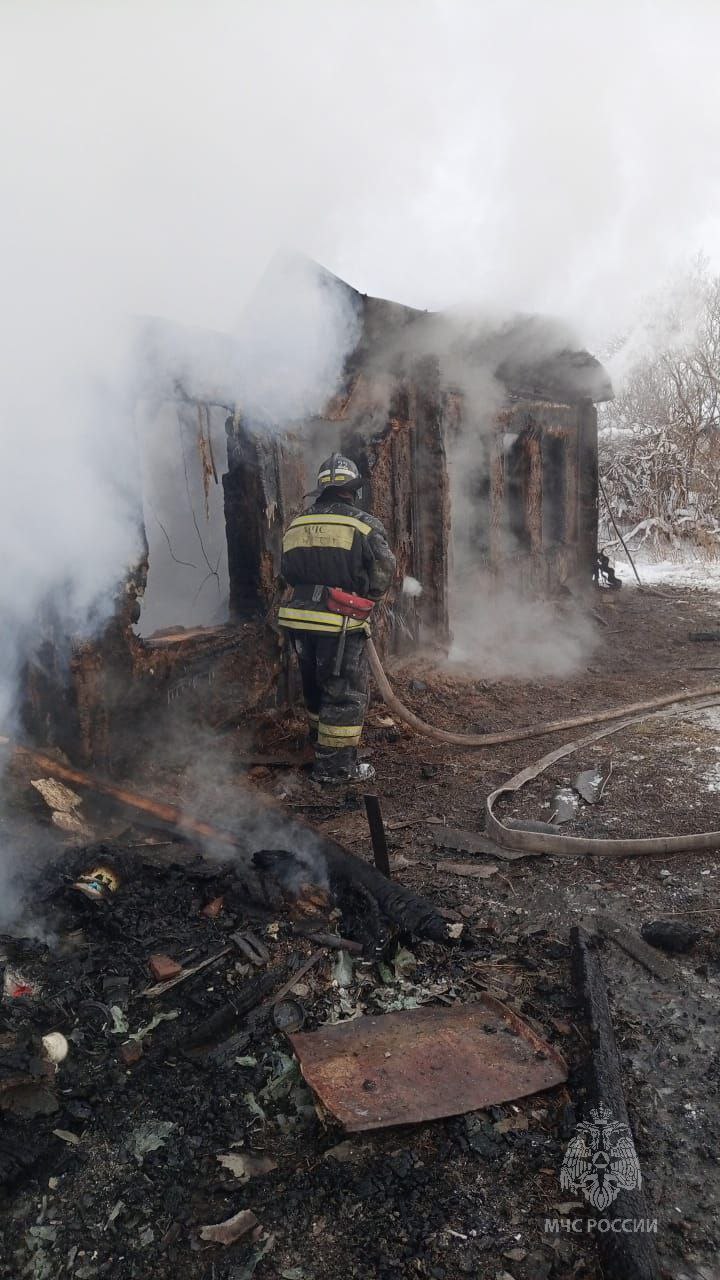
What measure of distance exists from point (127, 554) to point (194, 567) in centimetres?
277

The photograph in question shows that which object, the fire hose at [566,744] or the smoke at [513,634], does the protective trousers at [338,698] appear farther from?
the smoke at [513,634]

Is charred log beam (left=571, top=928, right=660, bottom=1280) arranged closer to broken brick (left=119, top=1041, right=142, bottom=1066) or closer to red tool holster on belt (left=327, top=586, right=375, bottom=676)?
broken brick (left=119, top=1041, right=142, bottom=1066)

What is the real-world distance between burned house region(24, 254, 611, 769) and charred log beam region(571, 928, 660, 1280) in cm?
327

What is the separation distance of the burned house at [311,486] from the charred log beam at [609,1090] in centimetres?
327

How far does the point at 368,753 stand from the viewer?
20.9 feet

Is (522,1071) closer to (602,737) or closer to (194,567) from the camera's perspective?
(602,737)

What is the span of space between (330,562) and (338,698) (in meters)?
1.01

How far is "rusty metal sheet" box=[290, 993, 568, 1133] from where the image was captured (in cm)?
252

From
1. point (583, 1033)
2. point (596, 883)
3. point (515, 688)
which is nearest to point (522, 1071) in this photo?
point (583, 1033)

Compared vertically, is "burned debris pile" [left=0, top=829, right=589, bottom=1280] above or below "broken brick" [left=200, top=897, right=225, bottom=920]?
above
